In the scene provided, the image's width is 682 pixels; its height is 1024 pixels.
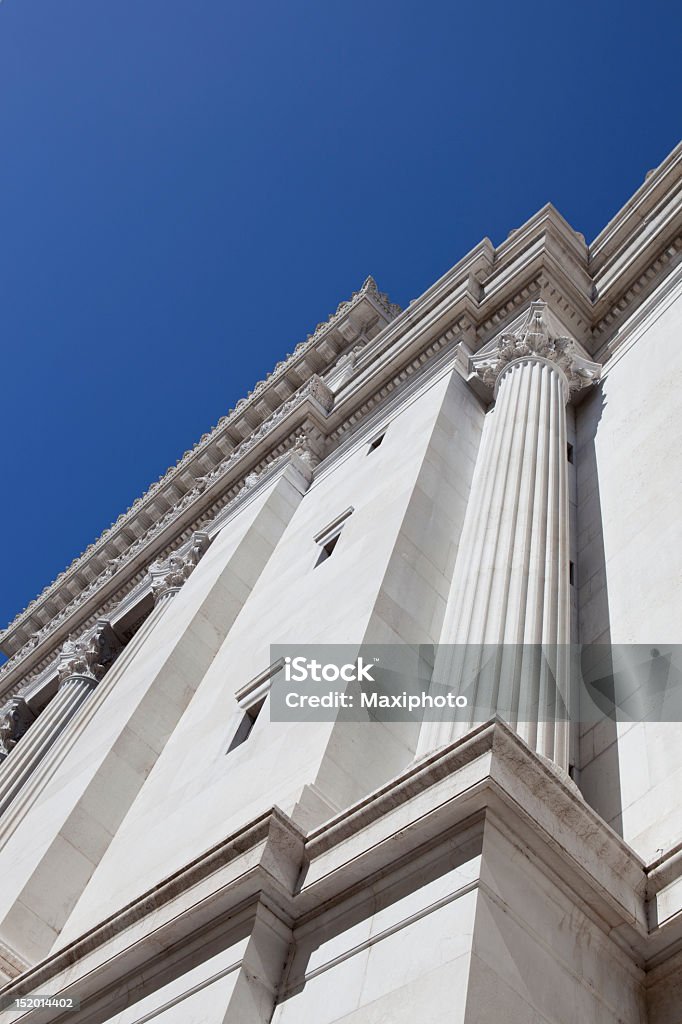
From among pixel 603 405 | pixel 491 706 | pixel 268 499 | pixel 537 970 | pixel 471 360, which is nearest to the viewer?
pixel 537 970

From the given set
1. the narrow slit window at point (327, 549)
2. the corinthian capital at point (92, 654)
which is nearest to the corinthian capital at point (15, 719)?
the corinthian capital at point (92, 654)

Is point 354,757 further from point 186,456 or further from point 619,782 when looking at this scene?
point 186,456

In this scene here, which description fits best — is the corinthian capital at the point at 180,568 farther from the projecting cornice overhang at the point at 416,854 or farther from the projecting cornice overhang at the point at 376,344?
the projecting cornice overhang at the point at 416,854

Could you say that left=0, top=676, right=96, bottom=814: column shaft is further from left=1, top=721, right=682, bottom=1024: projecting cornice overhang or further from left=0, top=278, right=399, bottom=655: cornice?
left=1, top=721, right=682, bottom=1024: projecting cornice overhang

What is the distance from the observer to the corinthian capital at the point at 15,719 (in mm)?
42375

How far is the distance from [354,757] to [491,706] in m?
2.26

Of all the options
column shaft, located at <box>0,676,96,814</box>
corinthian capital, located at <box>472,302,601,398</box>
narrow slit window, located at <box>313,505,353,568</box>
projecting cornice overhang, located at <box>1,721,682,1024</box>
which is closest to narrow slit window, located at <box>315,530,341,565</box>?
narrow slit window, located at <box>313,505,353,568</box>

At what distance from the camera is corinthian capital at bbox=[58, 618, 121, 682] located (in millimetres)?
37938

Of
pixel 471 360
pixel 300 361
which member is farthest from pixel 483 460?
pixel 300 361

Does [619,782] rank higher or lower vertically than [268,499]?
lower

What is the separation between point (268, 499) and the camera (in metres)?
30.2

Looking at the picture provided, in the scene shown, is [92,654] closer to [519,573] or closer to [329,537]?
[329,537]

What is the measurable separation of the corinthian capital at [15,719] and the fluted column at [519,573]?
2632cm

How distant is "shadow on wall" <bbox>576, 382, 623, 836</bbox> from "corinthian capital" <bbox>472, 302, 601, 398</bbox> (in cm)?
61
